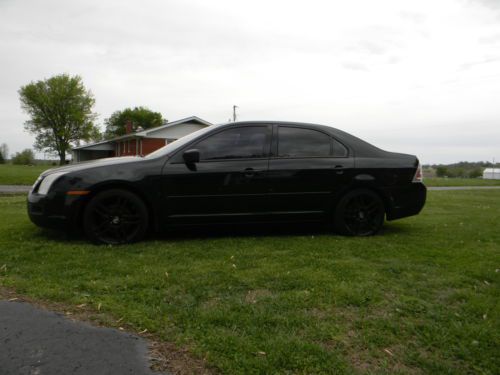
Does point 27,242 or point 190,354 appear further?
point 27,242

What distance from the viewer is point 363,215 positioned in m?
5.26

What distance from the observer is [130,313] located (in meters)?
2.70

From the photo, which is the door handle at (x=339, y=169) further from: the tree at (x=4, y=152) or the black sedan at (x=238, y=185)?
the tree at (x=4, y=152)

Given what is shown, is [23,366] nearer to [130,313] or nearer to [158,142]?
[130,313]

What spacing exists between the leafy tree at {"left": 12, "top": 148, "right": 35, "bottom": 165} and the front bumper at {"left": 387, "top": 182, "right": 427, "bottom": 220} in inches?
2962

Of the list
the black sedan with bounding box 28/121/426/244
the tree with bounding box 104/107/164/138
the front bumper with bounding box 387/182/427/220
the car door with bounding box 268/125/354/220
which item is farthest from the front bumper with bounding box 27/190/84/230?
the tree with bounding box 104/107/164/138

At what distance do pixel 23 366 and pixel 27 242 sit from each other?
277cm

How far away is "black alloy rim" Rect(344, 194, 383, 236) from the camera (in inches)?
205

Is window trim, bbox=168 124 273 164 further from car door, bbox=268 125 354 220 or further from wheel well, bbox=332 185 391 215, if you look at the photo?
wheel well, bbox=332 185 391 215

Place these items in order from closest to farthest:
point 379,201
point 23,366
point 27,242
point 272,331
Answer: point 23,366
point 272,331
point 27,242
point 379,201

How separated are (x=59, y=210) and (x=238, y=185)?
2.02 meters

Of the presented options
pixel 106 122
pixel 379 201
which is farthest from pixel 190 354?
pixel 106 122

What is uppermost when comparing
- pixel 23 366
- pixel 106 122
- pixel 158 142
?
pixel 106 122

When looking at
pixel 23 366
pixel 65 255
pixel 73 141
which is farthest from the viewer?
pixel 73 141
